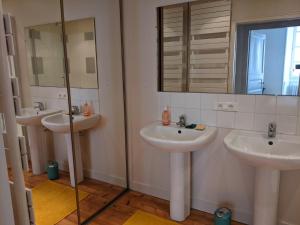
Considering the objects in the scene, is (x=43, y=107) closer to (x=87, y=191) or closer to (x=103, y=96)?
(x=103, y=96)

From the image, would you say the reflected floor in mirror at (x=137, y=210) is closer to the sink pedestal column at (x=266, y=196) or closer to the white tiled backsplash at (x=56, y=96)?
the sink pedestal column at (x=266, y=196)

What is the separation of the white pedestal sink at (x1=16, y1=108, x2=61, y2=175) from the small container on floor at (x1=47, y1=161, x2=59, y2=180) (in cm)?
4

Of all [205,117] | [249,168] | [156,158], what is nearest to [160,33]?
[205,117]

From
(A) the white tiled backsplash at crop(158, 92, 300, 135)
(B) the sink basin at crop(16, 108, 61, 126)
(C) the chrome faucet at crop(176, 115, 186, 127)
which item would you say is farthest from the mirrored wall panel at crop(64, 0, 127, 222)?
(C) the chrome faucet at crop(176, 115, 186, 127)

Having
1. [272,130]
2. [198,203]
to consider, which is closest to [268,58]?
[272,130]

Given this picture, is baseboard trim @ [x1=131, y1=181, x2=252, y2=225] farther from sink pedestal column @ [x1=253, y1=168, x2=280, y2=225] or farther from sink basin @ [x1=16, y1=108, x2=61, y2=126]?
sink basin @ [x1=16, y1=108, x2=61, y2=126]

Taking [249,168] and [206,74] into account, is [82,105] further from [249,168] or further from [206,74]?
[249,168]

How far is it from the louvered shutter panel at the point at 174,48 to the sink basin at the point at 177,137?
406mm

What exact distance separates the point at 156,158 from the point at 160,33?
124 cm

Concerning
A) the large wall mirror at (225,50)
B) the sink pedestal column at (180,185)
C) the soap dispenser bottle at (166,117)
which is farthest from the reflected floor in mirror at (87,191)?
the large wall mirror at (225,50)

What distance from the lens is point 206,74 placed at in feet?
7.07

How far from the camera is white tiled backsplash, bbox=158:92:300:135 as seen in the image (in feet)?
5.97

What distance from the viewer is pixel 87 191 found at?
248 centimetres

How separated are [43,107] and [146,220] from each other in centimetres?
134
